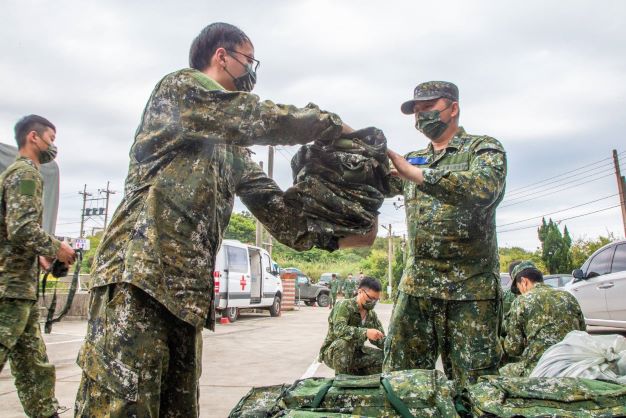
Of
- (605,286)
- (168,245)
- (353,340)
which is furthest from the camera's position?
(605,286)

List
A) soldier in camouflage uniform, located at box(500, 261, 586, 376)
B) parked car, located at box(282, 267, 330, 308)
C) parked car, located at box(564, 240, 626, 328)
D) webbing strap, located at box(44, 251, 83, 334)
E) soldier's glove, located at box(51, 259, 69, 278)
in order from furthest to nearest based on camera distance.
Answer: parked car, located at box(282, 267, 330, 308), parked car, located at box(564, 240, 626, 328), soldier in camouflage uniform, located at box(500, 261, 586, 376), soldier's glove, located at box(51, 259, 69, 278), webbing strap, located at box(44, 251, 83, 334)

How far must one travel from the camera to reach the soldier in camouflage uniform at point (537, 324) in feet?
13.1

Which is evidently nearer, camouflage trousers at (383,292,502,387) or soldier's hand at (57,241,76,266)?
camouflage trousers at (383,292,502,387)

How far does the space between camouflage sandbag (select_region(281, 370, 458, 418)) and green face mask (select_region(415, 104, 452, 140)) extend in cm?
171

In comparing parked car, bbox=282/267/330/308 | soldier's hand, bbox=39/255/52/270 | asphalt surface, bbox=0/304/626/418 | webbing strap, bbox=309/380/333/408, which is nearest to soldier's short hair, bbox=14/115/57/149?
soldier's hand, bbox=39/255/52/270

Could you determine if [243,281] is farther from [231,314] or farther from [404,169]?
[404,169]

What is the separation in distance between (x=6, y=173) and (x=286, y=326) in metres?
10.2

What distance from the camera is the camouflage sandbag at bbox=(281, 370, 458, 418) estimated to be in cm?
178

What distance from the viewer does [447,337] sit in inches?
118

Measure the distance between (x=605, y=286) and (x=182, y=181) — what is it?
29.0 feet

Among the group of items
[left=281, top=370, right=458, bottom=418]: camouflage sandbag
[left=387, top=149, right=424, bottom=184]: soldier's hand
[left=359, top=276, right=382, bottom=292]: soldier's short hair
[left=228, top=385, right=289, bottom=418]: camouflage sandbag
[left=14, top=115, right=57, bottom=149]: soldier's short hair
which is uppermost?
[left=14, top=115, right=57, bottom=149]: soldier's short hair

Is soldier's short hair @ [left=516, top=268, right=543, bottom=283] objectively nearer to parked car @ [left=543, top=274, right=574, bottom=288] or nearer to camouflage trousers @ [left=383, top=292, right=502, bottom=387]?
camouflage trousers @ [left=383, top=292, right=502, bottom=387]

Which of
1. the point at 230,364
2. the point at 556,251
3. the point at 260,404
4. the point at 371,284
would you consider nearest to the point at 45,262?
the point at 260,404

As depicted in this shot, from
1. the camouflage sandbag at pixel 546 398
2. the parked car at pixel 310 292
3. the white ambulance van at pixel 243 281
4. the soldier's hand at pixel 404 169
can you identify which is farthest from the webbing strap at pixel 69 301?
the parked car at pixel 310 292
